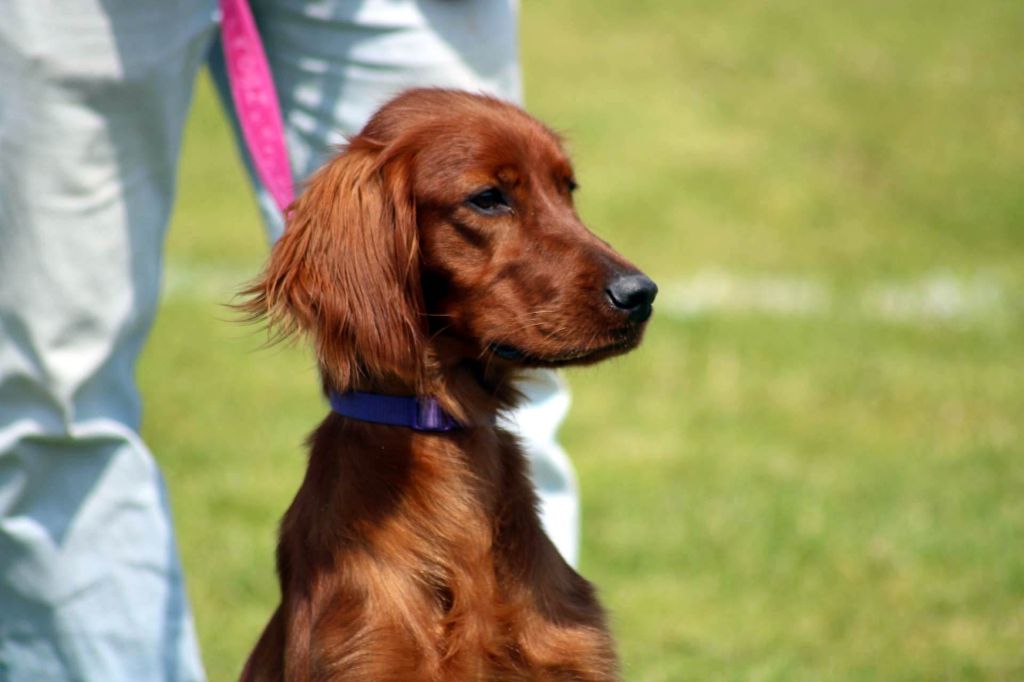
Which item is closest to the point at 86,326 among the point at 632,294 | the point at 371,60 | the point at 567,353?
the point at 371,60

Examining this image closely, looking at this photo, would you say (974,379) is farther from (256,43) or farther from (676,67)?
(676,67)

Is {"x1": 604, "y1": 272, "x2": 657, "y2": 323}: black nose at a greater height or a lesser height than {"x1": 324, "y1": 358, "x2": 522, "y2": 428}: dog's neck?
greater

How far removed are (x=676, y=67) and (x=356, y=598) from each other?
38.0 ft

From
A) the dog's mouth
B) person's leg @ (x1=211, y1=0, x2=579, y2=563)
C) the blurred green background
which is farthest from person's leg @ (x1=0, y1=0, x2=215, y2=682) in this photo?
the dog's mouth

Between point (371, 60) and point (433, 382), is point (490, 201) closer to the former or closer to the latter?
point (433, 382)

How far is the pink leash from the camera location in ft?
11.2

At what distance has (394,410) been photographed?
116 inches

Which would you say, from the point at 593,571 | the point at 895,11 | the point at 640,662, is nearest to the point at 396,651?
the point at 640,662

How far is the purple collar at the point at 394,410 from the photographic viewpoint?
294cm

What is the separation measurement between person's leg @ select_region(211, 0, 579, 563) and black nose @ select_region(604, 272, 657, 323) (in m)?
0.61

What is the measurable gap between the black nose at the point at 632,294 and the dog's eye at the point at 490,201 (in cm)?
29

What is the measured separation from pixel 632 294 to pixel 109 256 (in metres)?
1.42

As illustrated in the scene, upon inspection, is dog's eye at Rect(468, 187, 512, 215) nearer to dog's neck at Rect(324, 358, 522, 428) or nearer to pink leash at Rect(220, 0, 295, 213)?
dog's neck at Rect(324, 358, 522, 428)

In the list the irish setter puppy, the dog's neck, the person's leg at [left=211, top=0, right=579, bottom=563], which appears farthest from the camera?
the person's leg at [left=211, top=0, right=579, bottom=563]
